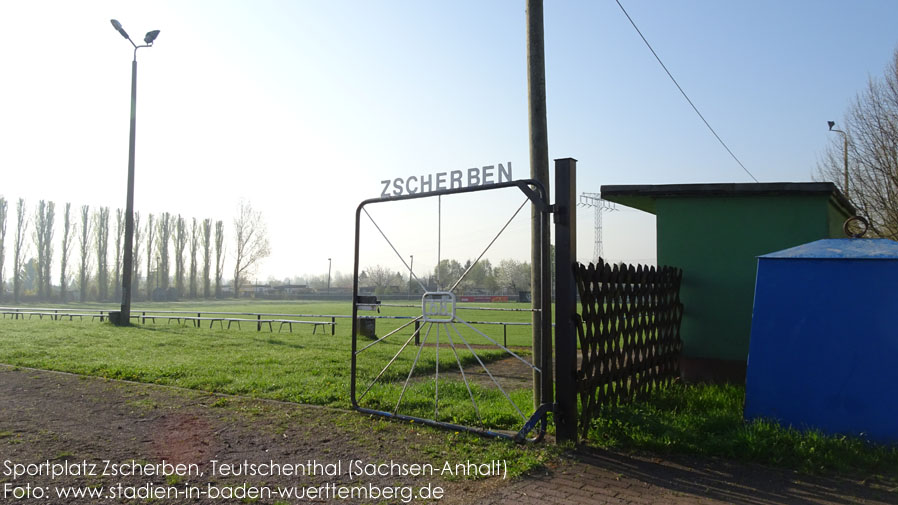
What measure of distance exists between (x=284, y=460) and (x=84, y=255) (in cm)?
8237

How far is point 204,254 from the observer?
281 feet

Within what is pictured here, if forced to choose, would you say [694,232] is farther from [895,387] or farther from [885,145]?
[885,145]

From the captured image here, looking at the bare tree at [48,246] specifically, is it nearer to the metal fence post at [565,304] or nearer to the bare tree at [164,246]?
the bare tree at [164,246]

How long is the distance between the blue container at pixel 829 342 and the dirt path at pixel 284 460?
1.14 m

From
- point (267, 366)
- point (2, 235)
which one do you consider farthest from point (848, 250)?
point (2, 235)

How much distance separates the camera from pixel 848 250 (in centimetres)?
627

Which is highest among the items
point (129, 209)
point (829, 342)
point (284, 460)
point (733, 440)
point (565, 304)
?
point (129, 209)

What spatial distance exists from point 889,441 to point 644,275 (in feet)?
9.84

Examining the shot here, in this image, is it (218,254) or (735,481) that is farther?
(218,254)

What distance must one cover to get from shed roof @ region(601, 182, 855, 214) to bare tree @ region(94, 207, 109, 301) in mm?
79954

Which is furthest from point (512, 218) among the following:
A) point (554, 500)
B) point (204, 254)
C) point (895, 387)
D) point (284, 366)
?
point (204, 254)

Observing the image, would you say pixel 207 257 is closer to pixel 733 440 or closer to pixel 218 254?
pixel 218 254

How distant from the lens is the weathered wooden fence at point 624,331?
6.15m

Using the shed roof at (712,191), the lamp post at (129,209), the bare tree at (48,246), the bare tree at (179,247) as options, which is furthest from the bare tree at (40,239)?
the shed roof at (712,191)
